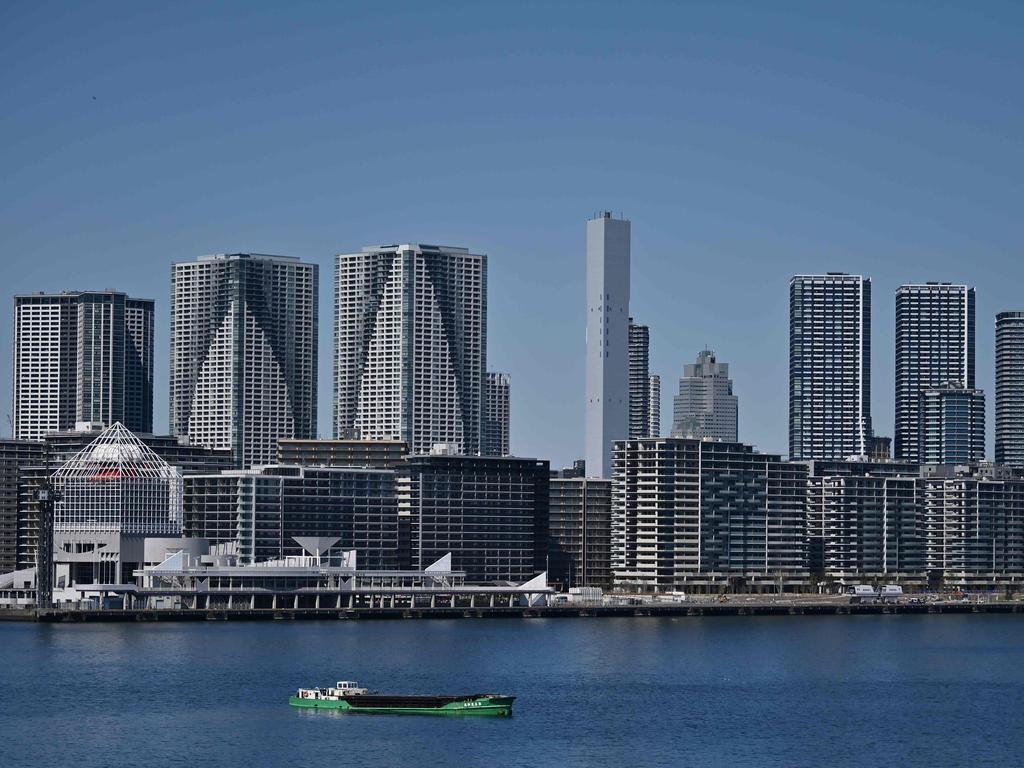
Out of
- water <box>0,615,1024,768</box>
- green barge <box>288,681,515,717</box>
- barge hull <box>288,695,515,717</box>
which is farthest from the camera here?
green barge <box>288,681,515,717</box>

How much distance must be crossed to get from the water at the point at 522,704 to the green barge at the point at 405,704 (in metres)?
1.73

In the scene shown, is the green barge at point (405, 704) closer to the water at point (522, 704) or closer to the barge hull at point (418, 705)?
the barge hull at point (418, 705)

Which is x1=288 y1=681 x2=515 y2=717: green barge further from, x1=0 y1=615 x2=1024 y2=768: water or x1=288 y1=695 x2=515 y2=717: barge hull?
x1=0 y1=615 x2=1024 y2=768: water

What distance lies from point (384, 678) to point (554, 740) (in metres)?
34.1

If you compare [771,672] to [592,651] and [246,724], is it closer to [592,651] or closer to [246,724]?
[592,651]

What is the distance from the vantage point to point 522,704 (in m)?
136

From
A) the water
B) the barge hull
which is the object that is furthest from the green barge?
the water

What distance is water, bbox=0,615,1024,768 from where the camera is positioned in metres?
113

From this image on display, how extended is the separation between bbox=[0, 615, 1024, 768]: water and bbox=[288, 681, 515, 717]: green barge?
1.73 meters

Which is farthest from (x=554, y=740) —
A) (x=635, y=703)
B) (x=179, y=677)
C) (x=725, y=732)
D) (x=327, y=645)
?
(x=327, y=645)

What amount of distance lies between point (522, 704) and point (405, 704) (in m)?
9.38

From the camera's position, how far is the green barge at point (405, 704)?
422 ft

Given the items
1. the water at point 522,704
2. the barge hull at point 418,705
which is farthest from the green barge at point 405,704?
the water at point 522,704

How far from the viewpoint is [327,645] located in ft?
609
